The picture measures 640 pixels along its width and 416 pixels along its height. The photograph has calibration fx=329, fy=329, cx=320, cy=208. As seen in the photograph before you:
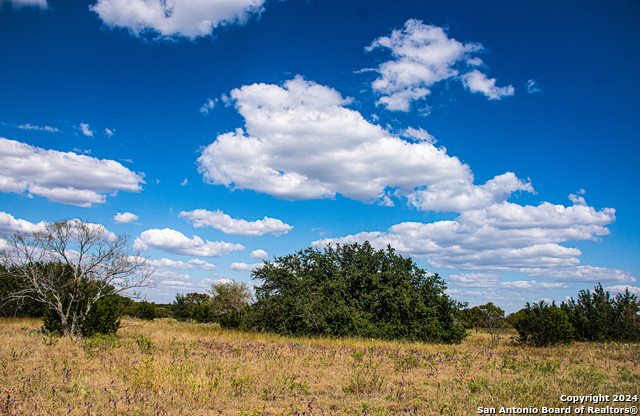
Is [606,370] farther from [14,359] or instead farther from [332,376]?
[14,359]

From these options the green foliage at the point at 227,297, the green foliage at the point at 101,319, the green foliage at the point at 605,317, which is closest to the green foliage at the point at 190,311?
the green foliage at the point at 227,297

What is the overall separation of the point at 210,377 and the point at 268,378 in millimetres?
1380

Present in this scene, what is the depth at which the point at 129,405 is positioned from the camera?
5906 millimetres

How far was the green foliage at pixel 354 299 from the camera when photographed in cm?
2050

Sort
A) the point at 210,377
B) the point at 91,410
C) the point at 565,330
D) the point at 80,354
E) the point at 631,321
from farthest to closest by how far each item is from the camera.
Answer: the point at 631,321, the point at 565,330, the point at 80,354, the point at 210,377, the point at 91,410

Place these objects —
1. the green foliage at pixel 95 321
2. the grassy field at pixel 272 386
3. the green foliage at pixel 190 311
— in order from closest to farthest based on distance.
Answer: the grassy field at pixel 272 386 → the green foliage at pixel 95 321 → the green foliage at pixel 190 311

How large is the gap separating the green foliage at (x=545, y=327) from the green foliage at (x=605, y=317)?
582 cm

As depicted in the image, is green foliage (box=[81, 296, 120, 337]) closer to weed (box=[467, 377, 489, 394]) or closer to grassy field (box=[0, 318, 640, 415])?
grassy field (box=[0, 318, 640, 415])

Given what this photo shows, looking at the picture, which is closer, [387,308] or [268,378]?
[268,378]

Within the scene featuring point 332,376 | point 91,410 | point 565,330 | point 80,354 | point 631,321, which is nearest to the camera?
Result: point 91,410

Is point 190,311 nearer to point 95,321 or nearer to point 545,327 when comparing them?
point 95,321

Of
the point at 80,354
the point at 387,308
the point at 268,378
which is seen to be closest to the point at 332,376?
the point at 268,378

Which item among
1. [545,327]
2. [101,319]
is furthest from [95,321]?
[545,327]

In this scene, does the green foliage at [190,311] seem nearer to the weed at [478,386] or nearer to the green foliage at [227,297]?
the green foliage at [227,297]
